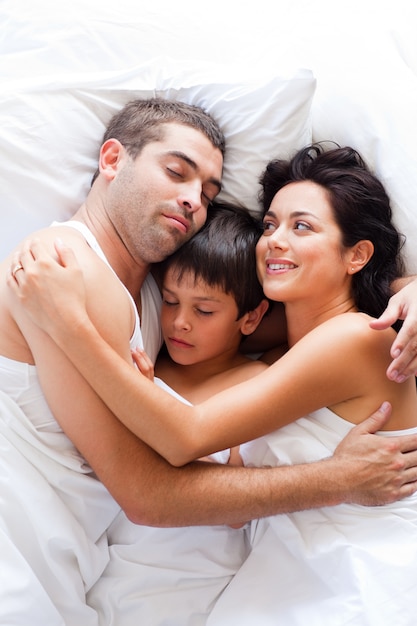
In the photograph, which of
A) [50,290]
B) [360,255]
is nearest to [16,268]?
[50,290]

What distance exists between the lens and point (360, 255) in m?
1.87

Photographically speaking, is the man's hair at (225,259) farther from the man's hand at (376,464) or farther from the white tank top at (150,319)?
the man's hand at (376,464)

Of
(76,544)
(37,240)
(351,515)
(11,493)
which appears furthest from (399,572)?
(37,240)

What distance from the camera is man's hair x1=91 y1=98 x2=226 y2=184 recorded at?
6.29 ft

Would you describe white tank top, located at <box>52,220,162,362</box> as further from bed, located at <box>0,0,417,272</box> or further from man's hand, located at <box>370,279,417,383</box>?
man's hand, located at <box>370,279,417,383</box>

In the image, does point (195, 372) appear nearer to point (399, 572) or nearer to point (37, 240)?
point (37, 240)

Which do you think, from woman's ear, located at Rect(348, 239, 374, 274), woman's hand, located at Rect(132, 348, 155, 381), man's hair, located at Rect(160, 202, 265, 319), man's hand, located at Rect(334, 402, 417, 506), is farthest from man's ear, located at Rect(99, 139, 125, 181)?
man's hand, located at Rect(334, 402, 417, 506)

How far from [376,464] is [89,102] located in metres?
1.28

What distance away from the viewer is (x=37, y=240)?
163cm

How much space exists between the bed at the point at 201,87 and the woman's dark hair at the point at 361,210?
0.05 metres

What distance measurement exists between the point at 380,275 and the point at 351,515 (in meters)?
0.65

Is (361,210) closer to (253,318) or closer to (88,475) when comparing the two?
(253,318)

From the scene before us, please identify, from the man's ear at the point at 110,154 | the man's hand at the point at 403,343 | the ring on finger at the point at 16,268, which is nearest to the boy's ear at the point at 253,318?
the man's hand at the point at 403,343

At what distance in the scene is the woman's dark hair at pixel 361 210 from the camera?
1.85 metres
